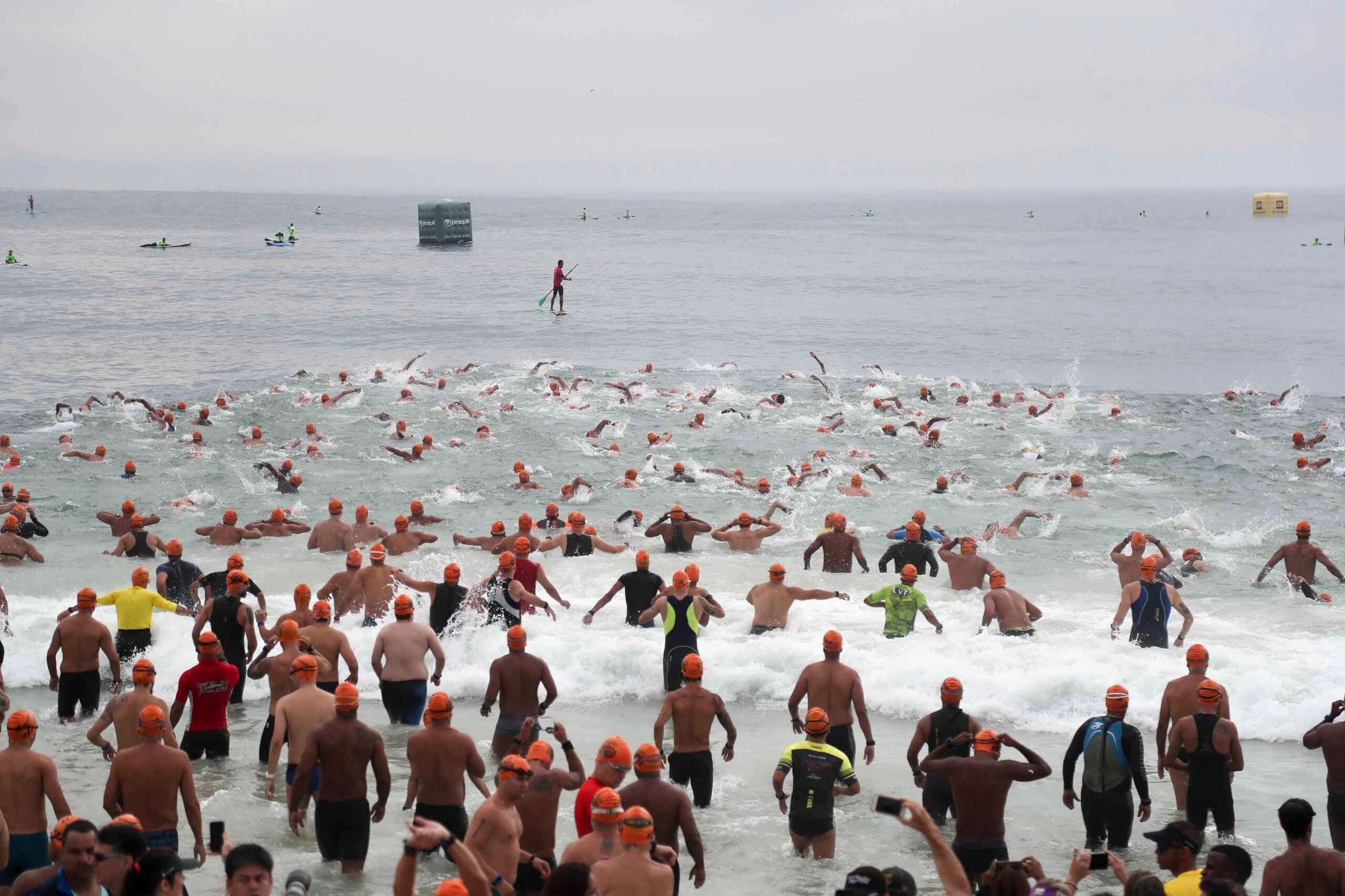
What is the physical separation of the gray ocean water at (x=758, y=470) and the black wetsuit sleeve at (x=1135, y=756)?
609 millimetres

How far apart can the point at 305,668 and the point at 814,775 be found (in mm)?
3899

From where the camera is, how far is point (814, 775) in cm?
850

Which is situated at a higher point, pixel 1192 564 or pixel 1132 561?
pixel 1132 561

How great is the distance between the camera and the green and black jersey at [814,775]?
8.48 meters

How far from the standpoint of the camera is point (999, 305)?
64.2 m

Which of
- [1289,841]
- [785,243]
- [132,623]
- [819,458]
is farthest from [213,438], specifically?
[785,243]

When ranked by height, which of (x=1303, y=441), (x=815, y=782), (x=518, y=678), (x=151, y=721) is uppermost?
(x=151, y=721)

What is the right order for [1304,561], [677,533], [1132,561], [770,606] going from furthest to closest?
[677,533]
[1304,561]
[1132,561]
[770,606]

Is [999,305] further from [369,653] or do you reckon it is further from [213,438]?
[369,653]

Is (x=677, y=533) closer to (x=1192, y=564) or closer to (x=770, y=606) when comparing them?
(x=770, y=606)

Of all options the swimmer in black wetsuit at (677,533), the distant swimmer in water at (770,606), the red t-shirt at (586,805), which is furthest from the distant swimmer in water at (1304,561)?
the red t-shirt at (586,805)

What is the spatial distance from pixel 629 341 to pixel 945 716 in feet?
129

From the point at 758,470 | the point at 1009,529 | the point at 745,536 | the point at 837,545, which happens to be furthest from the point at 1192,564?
the point at 758,470

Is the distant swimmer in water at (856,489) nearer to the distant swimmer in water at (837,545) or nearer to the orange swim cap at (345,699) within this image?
the distant swimmer in water at (837,545)
